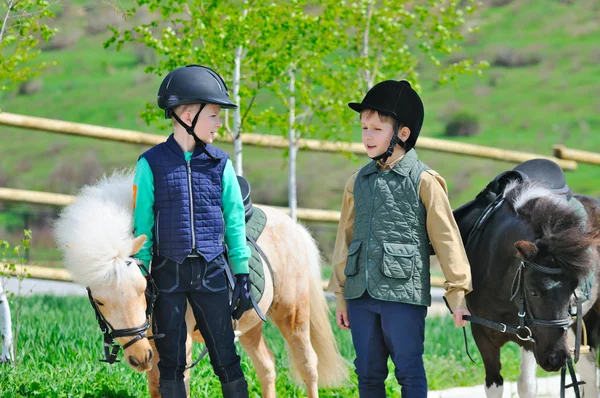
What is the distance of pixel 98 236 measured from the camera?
3.37 metres

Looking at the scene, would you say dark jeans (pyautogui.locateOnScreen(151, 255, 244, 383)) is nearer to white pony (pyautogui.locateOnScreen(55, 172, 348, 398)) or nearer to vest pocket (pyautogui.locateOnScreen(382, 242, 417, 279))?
white pony (pyautogui.locateOnScreen(55, 172, 348, 398))

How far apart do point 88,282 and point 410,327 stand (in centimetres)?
147

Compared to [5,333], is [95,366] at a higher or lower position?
lower

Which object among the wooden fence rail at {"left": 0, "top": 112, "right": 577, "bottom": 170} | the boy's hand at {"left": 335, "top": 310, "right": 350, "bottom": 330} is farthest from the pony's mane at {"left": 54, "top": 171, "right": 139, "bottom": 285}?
the wooden fence rail at {"left": 0, "top": 112, "right": 577, "bottom": 170}

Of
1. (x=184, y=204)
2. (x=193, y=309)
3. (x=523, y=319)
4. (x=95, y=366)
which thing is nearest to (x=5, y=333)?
(x=95, y=366)

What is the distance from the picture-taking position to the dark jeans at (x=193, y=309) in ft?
11.6

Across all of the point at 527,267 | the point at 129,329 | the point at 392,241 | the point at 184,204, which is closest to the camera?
the point at 129,329

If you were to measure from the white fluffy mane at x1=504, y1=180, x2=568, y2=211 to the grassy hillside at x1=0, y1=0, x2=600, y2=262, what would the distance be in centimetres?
2233

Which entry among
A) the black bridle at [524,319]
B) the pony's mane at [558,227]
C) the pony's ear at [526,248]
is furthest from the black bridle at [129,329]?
the pony's mane at [558,227]

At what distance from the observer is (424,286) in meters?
3.62

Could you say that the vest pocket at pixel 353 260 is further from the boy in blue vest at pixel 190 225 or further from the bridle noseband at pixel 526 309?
the bridle noseband at pixel 526 309

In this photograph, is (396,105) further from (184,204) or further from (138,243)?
(138,243)

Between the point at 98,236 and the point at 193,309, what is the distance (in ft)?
1.94

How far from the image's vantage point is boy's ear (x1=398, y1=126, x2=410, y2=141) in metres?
3.73
